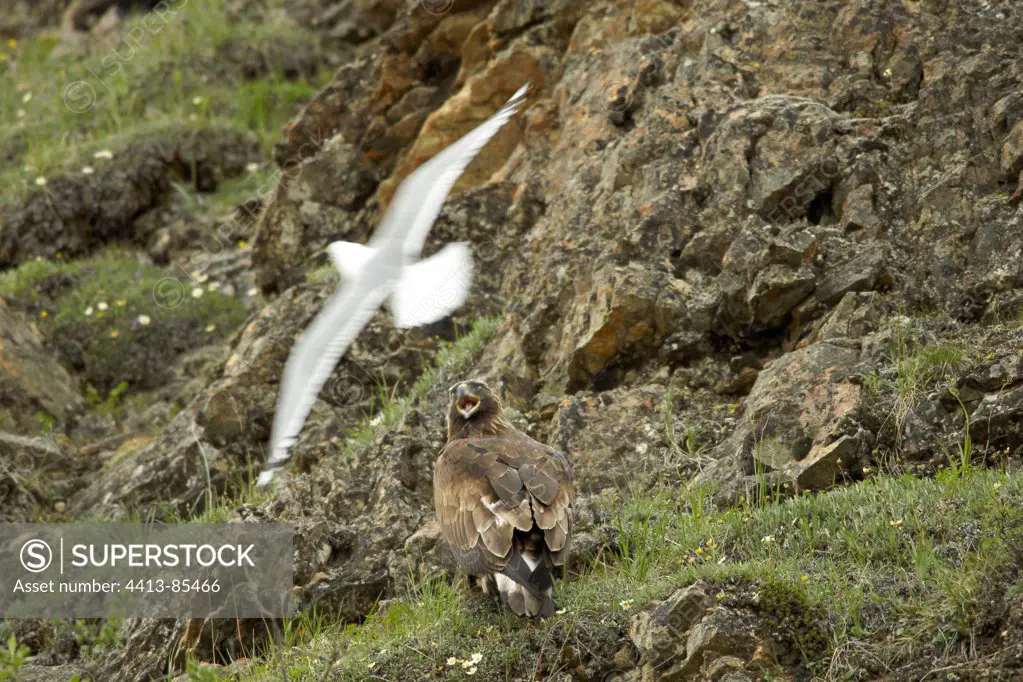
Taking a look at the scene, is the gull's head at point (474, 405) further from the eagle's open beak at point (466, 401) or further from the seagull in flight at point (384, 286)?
the seagull in flight at point (384, 286)

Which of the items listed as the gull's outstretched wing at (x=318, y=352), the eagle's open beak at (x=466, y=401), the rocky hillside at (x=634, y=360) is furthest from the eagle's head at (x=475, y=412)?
the gull's outstretched wing at (x=318, y=352)

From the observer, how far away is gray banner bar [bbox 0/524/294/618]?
6.56 metres

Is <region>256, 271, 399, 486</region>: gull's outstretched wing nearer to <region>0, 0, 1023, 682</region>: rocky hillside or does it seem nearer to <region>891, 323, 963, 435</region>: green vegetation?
<region>0, 0, 1023, 682</region>: rocky hillside

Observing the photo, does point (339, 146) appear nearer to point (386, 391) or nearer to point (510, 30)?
point (510, 30)

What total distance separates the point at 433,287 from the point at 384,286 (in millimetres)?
549

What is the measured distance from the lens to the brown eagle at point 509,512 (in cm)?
535

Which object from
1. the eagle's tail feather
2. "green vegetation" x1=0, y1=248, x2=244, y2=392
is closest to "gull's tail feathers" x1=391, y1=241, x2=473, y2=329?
"green vegetation" x1=0, y1=248, x2=244, y2=392

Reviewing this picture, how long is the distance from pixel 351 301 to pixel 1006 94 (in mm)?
4170

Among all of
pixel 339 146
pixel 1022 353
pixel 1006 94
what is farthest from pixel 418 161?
pixel 1022 353

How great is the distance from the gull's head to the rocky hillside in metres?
0.56

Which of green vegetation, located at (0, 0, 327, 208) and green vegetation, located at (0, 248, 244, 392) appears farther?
green vegetation, located at (0, 0, 327, 208)

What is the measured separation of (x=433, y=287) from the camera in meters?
8.69

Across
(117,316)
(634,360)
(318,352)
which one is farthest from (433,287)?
(117,316)

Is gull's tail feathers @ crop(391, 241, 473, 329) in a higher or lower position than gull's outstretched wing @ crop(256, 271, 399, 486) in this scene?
lower
